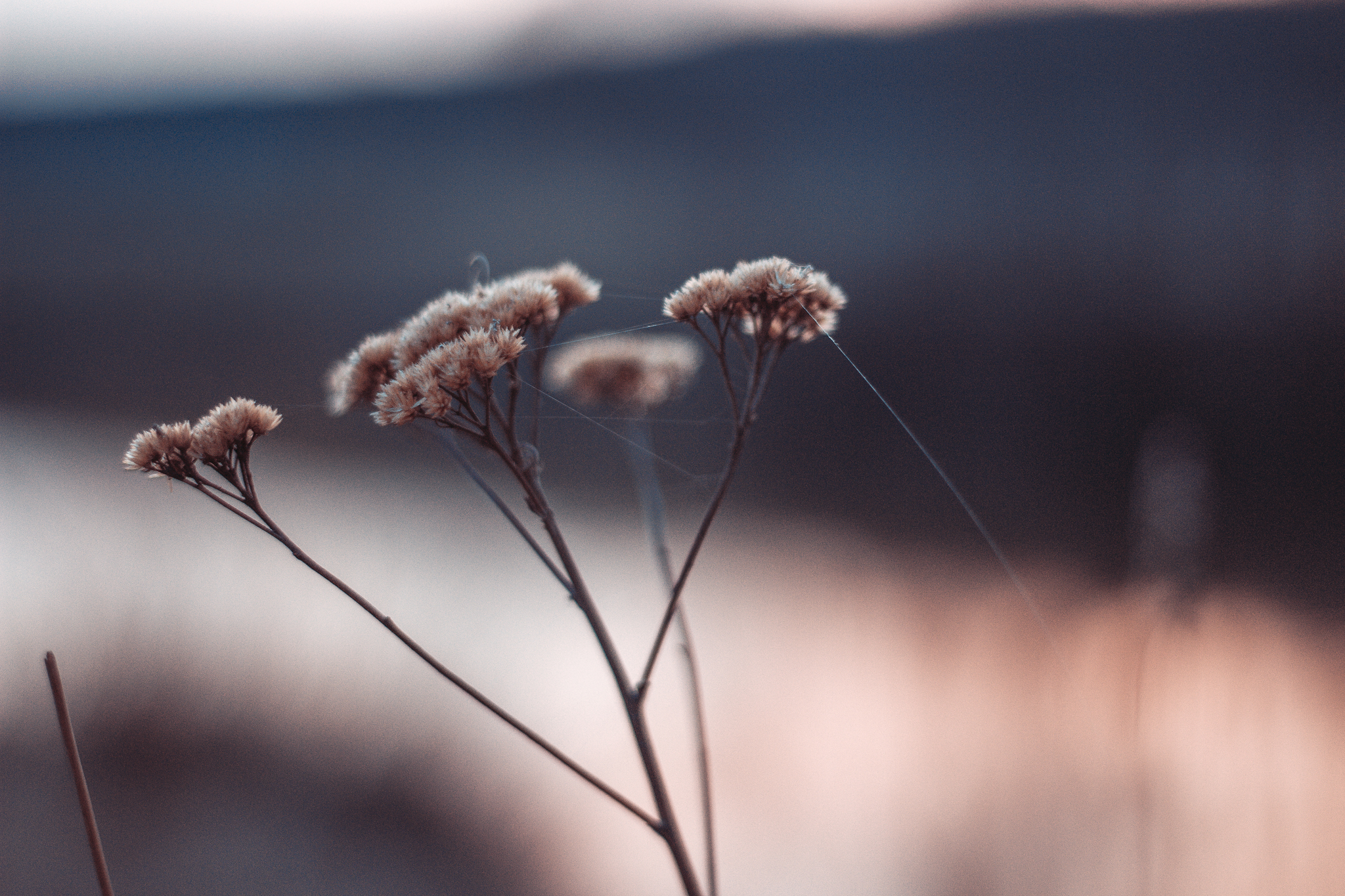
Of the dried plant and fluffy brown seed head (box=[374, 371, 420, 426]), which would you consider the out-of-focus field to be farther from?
fluffy brown seed head (box=[374, 371, 420, 426])

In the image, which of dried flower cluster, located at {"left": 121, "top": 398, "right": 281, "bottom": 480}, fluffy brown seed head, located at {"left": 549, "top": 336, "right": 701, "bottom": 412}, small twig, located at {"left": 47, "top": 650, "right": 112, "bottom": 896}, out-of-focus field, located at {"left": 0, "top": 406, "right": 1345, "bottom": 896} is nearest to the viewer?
small twig, located at {"left": 47, "top": 650, "right": 112, "bottom": 896}

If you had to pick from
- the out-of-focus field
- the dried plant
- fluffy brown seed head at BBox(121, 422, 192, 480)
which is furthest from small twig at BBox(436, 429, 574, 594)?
the out-of-focus field

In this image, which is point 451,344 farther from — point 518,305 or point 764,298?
point 764,298

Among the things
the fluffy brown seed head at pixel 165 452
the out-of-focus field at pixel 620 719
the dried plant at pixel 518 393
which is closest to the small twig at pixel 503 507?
the dried plant at pixel 518 393

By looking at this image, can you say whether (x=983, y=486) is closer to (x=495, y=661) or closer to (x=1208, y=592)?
(x=1208, y=592)

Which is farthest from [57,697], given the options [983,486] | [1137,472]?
[983,486]

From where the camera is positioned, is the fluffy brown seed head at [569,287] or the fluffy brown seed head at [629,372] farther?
the fluffy brown seed head at [629,372]

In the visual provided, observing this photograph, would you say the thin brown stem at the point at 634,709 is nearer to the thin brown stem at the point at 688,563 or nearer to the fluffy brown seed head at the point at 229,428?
the thin brown stem at the point at 688,563
